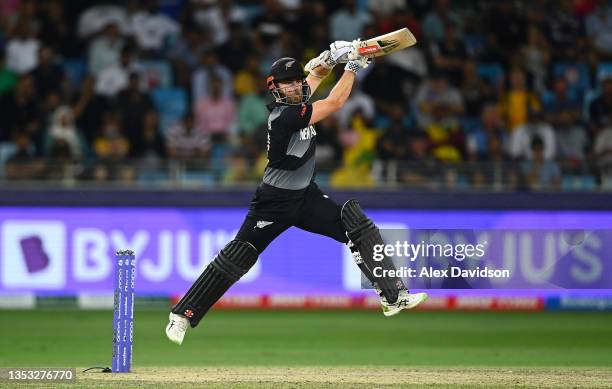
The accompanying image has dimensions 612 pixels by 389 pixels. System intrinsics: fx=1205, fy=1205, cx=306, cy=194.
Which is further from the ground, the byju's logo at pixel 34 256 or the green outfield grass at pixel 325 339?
the byju's logo at pixel 34 256

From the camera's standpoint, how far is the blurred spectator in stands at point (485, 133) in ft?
51.2

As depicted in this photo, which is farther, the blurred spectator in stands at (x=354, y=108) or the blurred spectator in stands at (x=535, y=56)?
the blurred spectator in stands at (x=535, y=56)

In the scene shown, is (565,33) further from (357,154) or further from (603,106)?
(357,154)

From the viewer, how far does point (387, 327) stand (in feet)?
43.4

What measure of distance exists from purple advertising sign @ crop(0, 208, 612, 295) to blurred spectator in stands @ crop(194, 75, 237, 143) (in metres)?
1.73

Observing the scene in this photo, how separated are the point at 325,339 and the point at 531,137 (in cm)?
474

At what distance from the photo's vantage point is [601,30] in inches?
696

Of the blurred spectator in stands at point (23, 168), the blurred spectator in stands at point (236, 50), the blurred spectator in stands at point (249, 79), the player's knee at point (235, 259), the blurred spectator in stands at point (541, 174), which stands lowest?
the player's knee at point (235, 259)

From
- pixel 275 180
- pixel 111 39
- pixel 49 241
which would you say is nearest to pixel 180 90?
pixel 111 39

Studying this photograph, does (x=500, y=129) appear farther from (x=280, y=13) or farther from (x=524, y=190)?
(x=280, y=13)

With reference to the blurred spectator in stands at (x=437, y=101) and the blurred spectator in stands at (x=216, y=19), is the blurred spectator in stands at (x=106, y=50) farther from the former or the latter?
the blurred spectator in stands at (x=437, y=101)

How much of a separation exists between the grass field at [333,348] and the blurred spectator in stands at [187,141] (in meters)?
2.12

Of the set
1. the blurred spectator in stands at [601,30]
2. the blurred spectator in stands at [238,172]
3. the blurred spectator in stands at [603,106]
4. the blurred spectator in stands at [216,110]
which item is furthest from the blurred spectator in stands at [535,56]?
the blurred spectator in stands at [238,172]

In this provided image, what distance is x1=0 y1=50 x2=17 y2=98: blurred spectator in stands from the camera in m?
16.0
